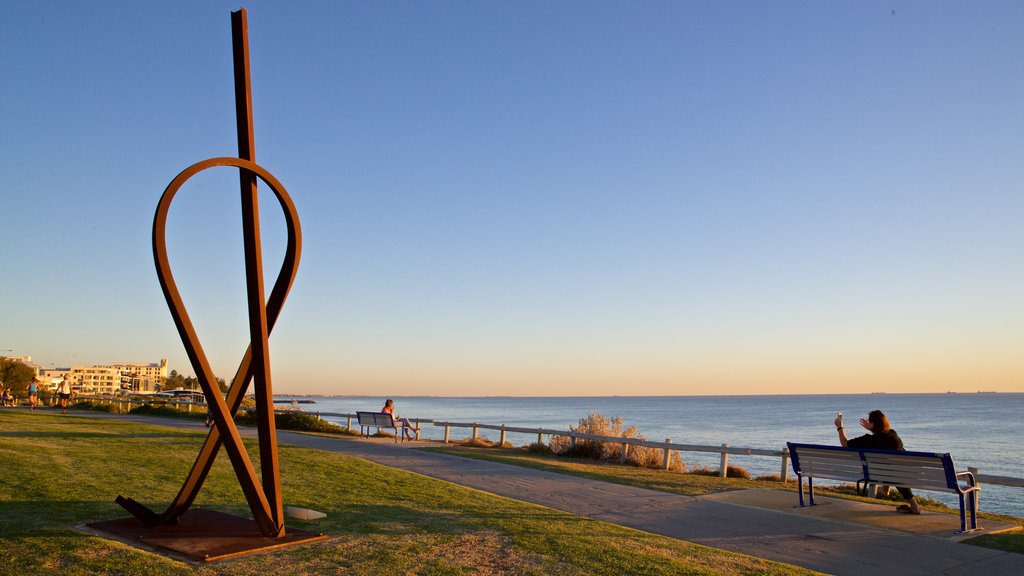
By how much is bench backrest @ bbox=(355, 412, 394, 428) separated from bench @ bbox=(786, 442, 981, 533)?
1315 centimetres

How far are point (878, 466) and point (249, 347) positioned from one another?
25.7 feet

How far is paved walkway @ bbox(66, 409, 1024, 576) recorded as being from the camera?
729 cm

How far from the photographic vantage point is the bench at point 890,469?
8.90 m

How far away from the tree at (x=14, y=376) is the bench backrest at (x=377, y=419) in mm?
51542

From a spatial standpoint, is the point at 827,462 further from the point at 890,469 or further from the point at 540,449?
the point at 540,449

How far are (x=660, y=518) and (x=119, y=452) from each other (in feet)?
33.0

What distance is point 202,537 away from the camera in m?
6.87

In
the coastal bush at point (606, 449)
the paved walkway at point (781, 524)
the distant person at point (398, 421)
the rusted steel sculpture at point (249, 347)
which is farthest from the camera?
the distant person at point (398, 421)

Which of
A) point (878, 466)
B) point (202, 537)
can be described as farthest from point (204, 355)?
point (878, 466)

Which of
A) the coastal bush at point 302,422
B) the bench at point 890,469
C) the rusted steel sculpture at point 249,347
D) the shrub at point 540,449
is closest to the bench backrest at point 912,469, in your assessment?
the bench at point 890,469

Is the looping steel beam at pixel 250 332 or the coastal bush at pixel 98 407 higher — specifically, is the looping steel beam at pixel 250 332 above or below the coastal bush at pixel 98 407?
above

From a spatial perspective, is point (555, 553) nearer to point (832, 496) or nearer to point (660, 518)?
point (660, 518)

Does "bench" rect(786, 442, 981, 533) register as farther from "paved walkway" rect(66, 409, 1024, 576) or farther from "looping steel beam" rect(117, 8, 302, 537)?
"looping steel beam" rect(117, 8, 302, 537)

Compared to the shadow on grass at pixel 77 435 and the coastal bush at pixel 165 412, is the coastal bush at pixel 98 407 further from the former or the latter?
the shadow on grass at pixel 77 435
